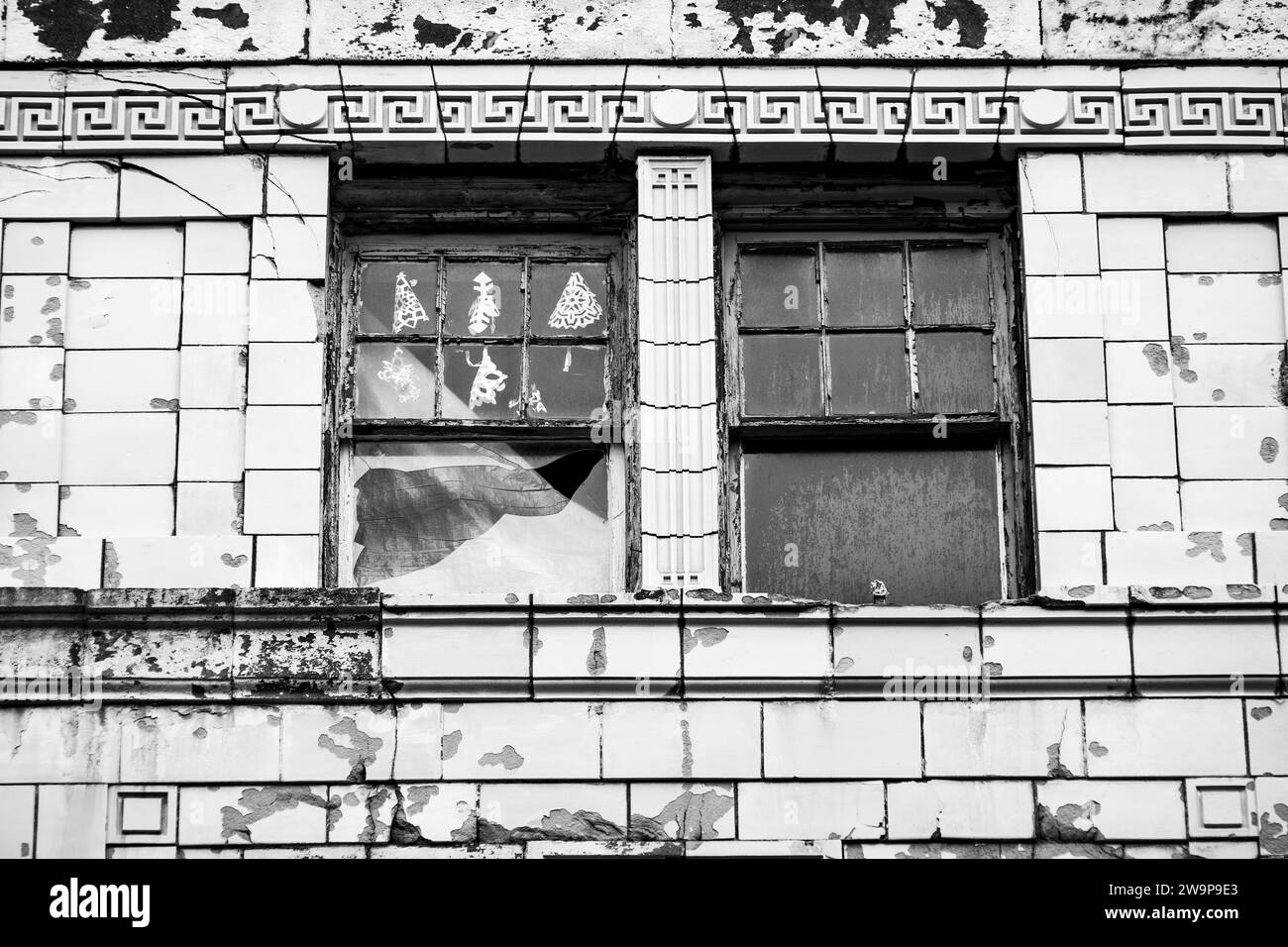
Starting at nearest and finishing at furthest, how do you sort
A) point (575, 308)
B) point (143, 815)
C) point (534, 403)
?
point (143, 815), point (534, 403), point (575, 308)

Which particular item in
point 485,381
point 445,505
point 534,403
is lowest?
point 445,505

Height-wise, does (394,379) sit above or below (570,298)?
below

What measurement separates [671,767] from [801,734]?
51 cm

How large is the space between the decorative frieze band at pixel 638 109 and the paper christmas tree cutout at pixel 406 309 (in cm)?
58

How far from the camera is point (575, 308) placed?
26.5 ft

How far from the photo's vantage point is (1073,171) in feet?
26.1

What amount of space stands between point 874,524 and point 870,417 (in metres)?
0.45

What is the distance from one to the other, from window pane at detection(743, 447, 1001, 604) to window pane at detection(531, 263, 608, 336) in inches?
35.8

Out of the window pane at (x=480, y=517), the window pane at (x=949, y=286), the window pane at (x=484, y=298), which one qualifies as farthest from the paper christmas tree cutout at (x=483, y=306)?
the window pane at (x=949, y=286)

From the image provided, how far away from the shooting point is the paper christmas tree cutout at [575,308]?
8.05 meters

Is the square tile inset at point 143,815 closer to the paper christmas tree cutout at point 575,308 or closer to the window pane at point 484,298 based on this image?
the window pane at point 484,298

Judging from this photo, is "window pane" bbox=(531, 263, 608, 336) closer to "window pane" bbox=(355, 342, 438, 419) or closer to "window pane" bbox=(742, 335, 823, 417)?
"window pane" bbox=(355, 342, 438, 419)

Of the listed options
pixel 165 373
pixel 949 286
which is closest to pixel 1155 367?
pixel 949 286

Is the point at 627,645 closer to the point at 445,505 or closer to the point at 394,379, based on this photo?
the point at 445,505
